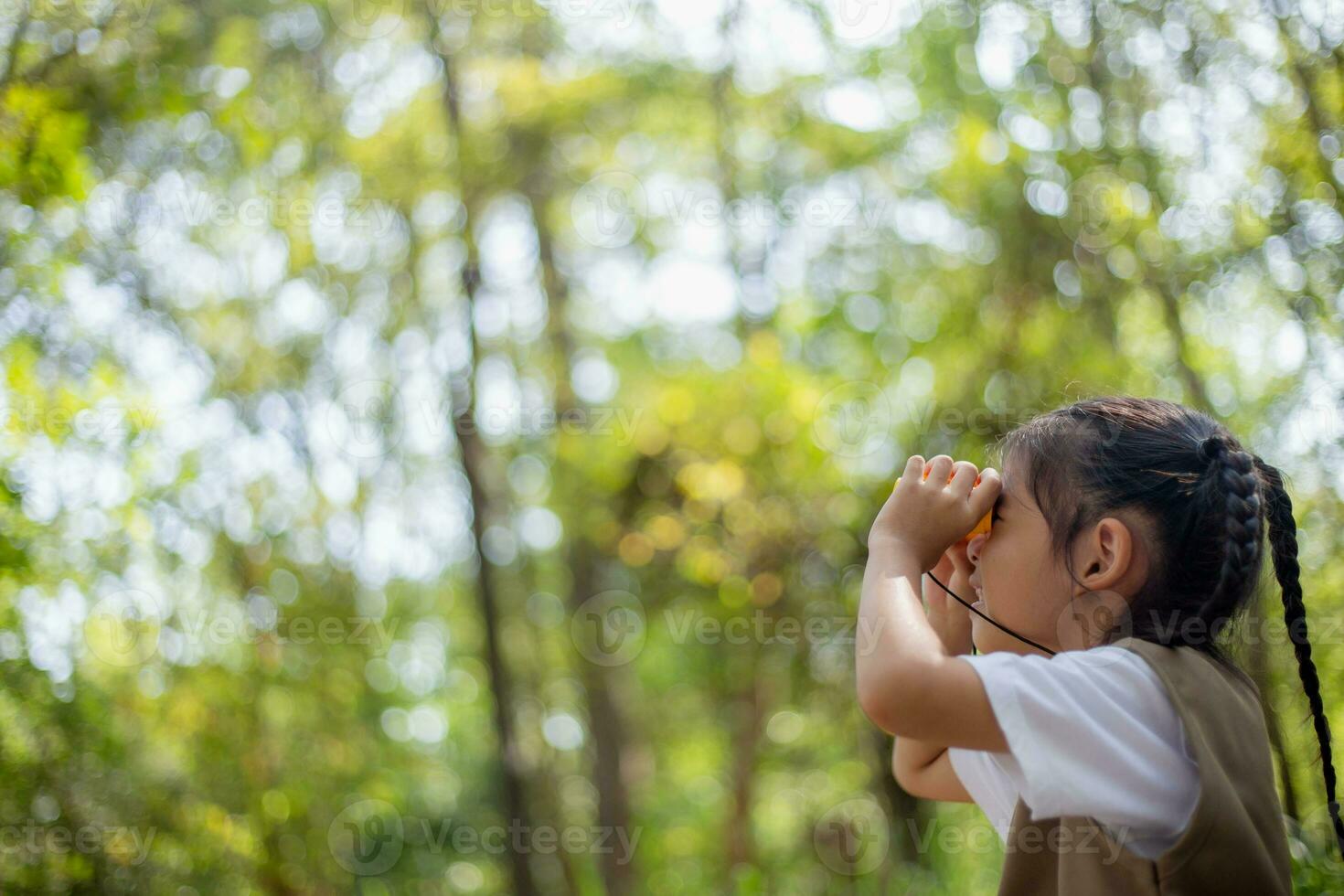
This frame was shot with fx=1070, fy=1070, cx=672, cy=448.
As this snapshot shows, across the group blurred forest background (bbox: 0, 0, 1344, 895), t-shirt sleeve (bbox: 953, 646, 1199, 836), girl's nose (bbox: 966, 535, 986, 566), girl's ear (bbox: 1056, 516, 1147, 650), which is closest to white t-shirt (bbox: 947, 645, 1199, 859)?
t-shirt sleeve (bbox: 953, 646, 1199, 836)

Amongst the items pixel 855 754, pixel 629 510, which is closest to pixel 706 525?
pixel 629 510

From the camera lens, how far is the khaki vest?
977 millimetres

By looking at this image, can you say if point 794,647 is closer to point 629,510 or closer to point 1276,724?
point 629,510

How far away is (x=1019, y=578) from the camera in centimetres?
121

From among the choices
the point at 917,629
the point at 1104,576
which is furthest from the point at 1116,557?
the point at 917,629

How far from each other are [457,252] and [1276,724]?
4744 millimetres

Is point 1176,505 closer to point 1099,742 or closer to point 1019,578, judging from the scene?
point 1019,578

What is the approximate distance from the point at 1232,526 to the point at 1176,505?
0.06 m

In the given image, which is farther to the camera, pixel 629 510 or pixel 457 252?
pixel 457 252

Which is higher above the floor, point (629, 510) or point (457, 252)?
point (457, 252)

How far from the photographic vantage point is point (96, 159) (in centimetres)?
330

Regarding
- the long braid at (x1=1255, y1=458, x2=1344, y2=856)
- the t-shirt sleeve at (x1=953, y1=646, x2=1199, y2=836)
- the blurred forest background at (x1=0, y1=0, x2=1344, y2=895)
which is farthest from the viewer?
the blurred forest background at (x1=0, y1=0, x2=1344, y2=895)

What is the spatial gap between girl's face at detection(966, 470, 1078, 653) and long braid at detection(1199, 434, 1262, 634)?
15cm

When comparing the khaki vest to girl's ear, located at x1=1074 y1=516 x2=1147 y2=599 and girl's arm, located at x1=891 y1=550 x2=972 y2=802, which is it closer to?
girl's ear, located at x1=1074 y1=516 x2=1147 y2=599
